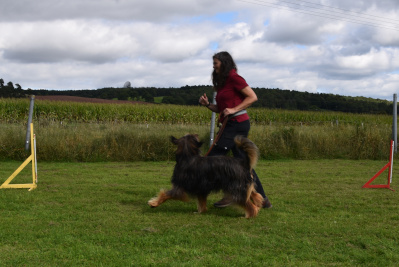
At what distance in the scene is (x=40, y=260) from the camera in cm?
338

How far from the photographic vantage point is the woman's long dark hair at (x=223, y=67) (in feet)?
17.2

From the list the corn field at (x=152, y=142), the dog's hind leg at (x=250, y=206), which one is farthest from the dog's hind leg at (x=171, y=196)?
the corn field at (x=152, y=142)

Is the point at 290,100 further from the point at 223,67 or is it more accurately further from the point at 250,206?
the point at 250,206

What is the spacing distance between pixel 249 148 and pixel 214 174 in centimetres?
54

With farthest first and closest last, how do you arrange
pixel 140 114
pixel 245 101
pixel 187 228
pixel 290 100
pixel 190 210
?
pixel 140 114, pixel 290 100, pixel 190 210, pixel 245 101, pixel 187 228

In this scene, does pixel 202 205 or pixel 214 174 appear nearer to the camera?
pixel 214 174

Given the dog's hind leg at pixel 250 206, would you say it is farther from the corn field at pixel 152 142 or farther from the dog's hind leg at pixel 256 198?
the corn field at pixel 152 142

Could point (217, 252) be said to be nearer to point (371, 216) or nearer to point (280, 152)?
point (371, 216)

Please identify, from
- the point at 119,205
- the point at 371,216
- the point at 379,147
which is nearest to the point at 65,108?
the point at 379,147

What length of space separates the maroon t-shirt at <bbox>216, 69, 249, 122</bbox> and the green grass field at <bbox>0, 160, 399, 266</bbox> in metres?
1.38

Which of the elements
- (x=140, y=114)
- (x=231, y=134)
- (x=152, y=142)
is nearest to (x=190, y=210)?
(x=231, y=134)

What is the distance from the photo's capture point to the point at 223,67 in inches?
206

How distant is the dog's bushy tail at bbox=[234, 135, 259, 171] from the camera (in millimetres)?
4836

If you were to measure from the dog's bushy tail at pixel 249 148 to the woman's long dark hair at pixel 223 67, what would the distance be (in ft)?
2.84
